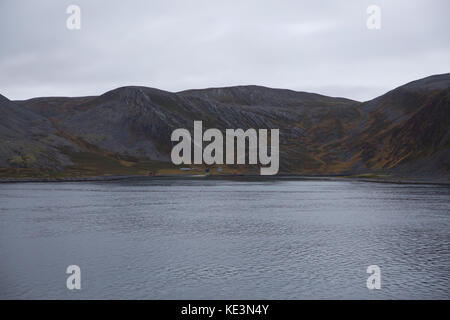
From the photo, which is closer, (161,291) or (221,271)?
(161,291)

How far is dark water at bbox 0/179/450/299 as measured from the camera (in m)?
31.2

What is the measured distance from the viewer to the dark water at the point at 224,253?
31188 millimetres

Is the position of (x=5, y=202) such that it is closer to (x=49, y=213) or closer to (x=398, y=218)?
(x=49, y=213)

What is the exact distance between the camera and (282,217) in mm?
72688

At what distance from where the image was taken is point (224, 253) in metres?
43.2

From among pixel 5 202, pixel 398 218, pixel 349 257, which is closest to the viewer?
pixel 349 257
